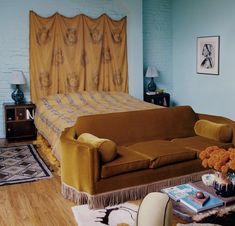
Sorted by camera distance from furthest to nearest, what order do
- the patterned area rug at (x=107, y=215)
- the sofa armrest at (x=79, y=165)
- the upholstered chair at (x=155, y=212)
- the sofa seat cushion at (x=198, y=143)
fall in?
1. the sofa seat cushion at (x=198, y=143)
2. the sofa armrest at (x=79, y=165)
3. the patterned area rug at (x=107, y=215)
4. the upholstered chair at (x=155, y=212)

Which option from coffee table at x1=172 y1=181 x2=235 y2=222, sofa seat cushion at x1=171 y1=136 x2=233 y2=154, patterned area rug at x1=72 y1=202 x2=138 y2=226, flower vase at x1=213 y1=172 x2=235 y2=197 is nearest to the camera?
coffee table at x1=172 y1=181 x2=235 y2=222

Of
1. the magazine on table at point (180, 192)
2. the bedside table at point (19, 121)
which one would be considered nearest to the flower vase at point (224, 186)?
the magazine on table at point (180, 192)

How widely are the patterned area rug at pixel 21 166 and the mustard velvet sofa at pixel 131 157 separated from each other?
2.40ft

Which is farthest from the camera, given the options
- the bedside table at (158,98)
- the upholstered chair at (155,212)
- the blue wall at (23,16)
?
the bedside table at (158,98)

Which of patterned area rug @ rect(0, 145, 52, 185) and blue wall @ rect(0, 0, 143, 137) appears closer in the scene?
patterned area rug @ rect(0, 145, 52, 185)

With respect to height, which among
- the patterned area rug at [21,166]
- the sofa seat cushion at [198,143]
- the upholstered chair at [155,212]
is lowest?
the patterned area rug at [21,166]

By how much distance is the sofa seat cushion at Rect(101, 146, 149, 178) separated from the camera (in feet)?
10.2

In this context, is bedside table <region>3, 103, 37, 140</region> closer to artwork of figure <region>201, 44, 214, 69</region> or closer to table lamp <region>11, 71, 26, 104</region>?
table lamp <region>11, 71, 26, 104</region>

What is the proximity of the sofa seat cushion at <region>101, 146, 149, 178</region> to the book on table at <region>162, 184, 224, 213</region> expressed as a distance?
0.55 metres

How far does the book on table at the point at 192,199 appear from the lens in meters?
2.49

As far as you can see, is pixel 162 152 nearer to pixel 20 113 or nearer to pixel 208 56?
pixel 20 113

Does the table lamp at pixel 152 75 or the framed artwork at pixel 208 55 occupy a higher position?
the framed artwork at pixel 208 55

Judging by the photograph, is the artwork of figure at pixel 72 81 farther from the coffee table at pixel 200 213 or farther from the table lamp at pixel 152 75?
the coffee table at pixel 200 213

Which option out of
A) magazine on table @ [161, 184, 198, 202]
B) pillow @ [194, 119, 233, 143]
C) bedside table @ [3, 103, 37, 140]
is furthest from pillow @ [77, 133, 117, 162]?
bedside table @ [3, 103, 37, 140]
